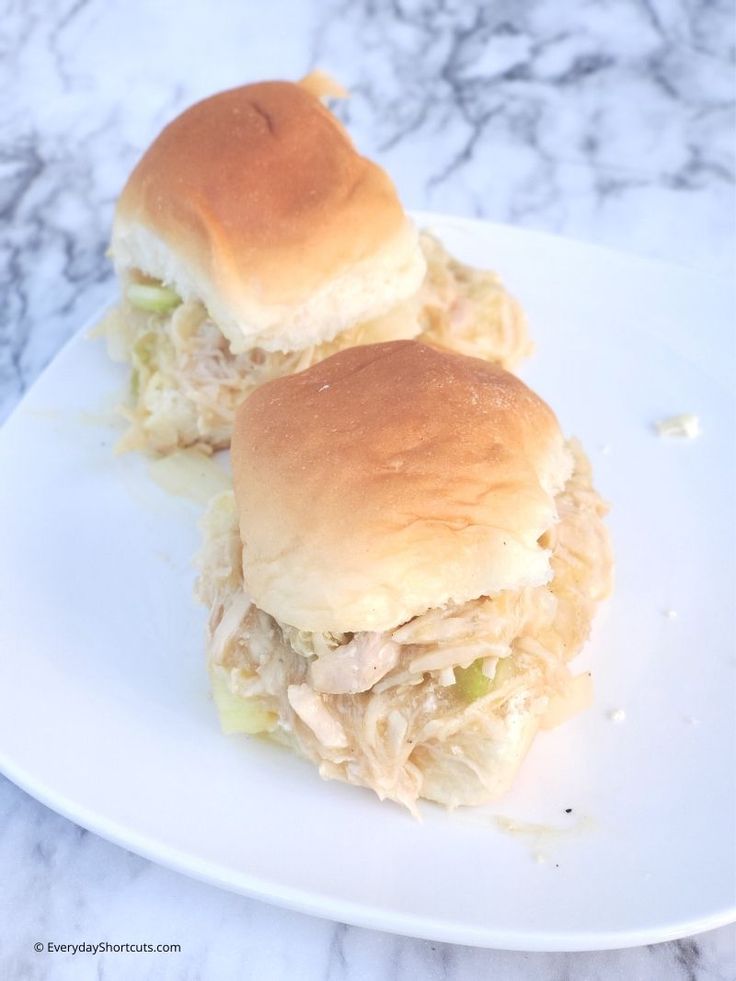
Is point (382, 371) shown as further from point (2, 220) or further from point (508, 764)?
point (2, 220)

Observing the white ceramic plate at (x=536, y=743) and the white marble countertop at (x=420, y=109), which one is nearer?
the white ceramic plate at (x=536, y=743)

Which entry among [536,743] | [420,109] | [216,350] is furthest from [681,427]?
[420,109]

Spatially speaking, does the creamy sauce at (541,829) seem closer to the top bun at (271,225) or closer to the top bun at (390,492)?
the top bun at (390,492)

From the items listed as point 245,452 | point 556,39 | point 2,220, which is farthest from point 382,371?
point 556,39

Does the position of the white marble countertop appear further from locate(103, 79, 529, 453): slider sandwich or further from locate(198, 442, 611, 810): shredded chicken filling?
locate(198, 442, 611, 810): shredded chicken filling

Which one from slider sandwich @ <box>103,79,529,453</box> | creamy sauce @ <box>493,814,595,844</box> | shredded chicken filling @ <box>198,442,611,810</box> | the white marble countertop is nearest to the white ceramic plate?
creamy sauce @ <box>493,814,595,844</box>

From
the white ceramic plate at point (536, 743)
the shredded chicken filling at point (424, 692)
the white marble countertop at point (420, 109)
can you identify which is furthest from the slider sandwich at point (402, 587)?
the white marble countertop at point (420, 109)
